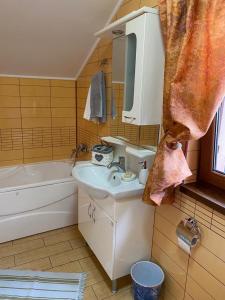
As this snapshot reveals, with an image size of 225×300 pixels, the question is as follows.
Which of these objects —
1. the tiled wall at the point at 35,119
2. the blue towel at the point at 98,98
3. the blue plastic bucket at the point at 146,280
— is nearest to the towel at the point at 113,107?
the blue towel at the point at 98,98

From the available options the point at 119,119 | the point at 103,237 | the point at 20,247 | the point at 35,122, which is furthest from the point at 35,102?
the point at 103,237

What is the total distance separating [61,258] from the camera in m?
2.21

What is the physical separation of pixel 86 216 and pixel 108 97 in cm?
114

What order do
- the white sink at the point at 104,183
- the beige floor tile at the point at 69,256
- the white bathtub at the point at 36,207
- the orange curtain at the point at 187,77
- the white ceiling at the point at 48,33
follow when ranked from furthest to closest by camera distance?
the white bathtub at the point at 36,207 → the beige floor tile at the point at 69,256 → the white ceiling at the point at 48,33 → the white sink at the point at 104,183 → the orange curtain at the point at 187,77

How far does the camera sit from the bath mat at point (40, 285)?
1826mm

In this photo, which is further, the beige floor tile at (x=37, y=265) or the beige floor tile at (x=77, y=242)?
the beige floor tile at (x=77, y=242)

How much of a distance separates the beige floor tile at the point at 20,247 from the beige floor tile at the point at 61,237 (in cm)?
7

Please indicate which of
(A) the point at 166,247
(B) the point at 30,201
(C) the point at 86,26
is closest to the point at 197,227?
(A) the point at 166,247

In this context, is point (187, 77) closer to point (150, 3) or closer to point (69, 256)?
point (150, 3)

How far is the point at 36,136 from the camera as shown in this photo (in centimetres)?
312

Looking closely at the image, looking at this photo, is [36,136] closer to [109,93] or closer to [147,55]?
[109,93]

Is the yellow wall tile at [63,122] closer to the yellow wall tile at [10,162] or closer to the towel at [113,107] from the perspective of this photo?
the yellow wall tile at [10,162]

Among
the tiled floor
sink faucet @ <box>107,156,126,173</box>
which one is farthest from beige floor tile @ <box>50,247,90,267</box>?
sink faucet @ <box>107,156,126,173</box>

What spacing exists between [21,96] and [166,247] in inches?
91.9
